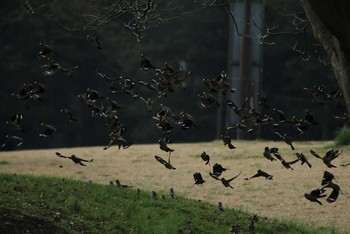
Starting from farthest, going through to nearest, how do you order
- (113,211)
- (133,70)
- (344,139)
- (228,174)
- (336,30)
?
(133,70) → (344,139) → (228,174) → (113,211) → (336,30)

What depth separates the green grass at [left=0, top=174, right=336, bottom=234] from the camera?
8.89 meters

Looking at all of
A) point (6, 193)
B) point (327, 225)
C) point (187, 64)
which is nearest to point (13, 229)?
point (6, 193)

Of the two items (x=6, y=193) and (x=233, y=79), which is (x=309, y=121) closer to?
(x=6, y=193)

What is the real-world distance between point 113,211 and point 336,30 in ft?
12.3

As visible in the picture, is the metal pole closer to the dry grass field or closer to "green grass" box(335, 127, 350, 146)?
the dry grass field

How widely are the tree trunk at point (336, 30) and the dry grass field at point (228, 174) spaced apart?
4.04m

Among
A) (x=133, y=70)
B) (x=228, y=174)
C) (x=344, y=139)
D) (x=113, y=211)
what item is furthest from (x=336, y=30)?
(x=133, y=70)

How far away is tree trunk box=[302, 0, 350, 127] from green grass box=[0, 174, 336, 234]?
2.73 metres

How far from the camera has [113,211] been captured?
9.38 m

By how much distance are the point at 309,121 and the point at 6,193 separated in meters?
3.87

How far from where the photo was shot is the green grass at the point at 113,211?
350 inches

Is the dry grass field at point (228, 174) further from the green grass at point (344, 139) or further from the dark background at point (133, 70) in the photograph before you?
the dark background at point (133, 70)

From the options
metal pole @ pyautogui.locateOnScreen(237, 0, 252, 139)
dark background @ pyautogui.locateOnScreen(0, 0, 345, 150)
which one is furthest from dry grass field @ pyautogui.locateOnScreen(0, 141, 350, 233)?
dark background @ pyautogui.locateOnScreen(0, 0, 345, 150)

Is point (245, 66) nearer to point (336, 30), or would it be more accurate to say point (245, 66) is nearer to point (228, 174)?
point (228, 174)
